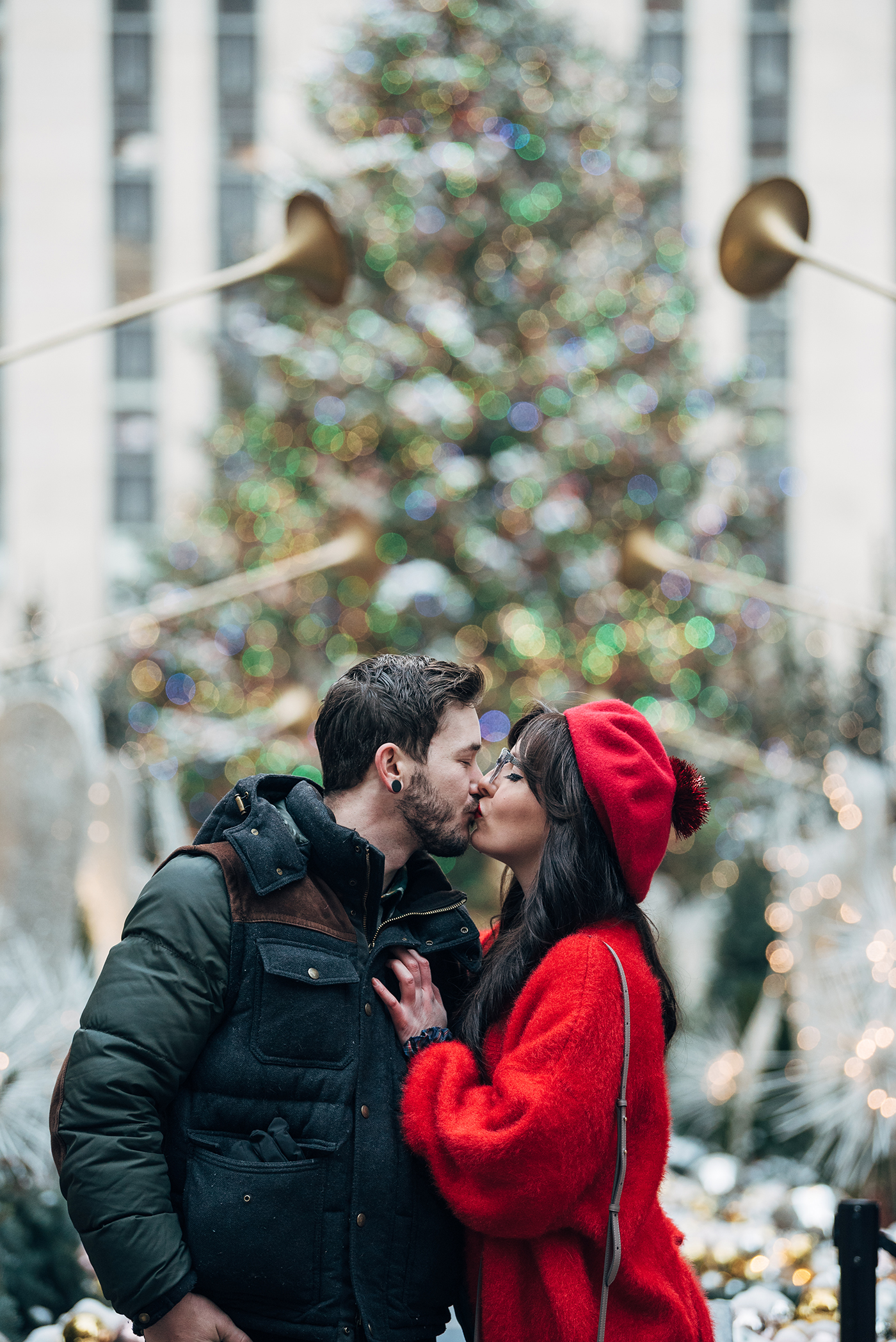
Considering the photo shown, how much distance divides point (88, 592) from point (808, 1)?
1604 cm

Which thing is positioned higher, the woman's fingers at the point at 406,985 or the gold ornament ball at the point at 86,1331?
the woman's fingers at the point at 406,985

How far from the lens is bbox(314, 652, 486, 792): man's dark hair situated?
2.43m

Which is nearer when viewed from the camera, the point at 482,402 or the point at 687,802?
the point at 687,802

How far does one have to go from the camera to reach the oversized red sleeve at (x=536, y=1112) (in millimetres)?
2109

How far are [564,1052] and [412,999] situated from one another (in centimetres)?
34

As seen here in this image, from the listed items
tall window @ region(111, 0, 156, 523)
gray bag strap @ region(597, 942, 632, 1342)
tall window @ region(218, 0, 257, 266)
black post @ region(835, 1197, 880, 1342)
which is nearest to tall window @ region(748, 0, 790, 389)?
tall window @ region(218, 0, 257, 266)

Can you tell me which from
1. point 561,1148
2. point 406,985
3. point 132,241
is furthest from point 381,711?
point 132,241

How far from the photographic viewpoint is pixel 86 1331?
3.56 metres

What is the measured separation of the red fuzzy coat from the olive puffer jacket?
0.40ft

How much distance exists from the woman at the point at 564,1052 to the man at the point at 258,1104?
0.34 feet

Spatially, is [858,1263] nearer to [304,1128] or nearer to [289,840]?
[304,1128]

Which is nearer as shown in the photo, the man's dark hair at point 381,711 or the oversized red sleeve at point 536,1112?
the oversized red sleeve at point 536,1112

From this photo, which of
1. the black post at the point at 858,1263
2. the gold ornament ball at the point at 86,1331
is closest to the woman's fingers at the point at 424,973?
the black post at the point at 858,1263

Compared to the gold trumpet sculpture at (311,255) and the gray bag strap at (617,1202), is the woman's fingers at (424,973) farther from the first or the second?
the gold trumpet sculpture at (311,255)
